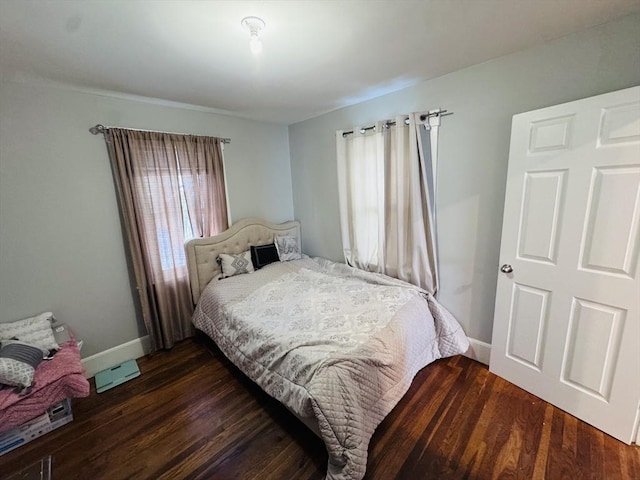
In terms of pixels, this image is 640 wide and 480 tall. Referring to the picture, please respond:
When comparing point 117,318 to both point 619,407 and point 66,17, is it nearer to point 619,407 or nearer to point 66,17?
point 66,17

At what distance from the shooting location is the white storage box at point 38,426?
5.41ft

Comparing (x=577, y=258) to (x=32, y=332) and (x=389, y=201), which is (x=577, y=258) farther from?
(x=32, y=332)

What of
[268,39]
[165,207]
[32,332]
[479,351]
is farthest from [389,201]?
[32,332]

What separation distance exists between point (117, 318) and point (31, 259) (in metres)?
0.81

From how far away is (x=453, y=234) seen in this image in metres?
2.30

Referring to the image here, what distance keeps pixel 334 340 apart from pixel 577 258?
1.60m

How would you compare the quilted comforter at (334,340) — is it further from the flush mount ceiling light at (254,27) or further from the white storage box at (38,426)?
the flush mount ceiling light at (254,27)

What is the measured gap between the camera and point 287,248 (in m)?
3.37

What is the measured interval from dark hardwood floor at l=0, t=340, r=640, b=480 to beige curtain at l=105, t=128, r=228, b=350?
2.46 feet

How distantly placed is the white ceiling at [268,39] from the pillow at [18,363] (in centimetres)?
182

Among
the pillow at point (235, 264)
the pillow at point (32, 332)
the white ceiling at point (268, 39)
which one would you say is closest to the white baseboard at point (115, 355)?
the pillow at point (32, 332)

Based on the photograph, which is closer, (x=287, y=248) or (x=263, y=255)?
(x=263, y=255)

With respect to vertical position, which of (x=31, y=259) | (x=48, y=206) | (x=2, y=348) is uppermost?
(x=48, y=206)

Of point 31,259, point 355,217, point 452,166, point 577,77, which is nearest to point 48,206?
point 31,259
